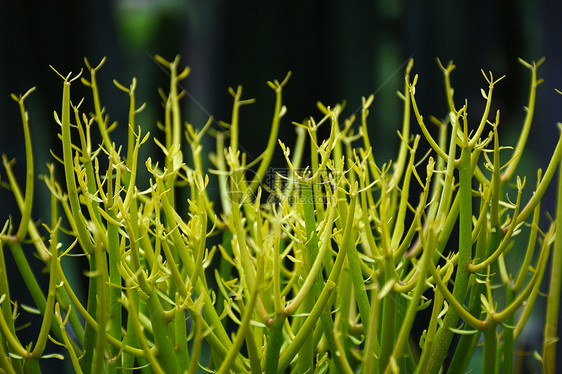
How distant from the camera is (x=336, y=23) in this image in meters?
0.31

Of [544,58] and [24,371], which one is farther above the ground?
[544,58]

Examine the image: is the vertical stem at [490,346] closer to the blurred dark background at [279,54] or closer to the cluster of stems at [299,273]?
the cluster of stems at [299,273]

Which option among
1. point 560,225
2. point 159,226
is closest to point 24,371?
point 159,226

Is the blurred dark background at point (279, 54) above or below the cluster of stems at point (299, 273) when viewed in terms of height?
above

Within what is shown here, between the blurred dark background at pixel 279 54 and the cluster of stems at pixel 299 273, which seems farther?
the blurred dark background at pixel 279 54

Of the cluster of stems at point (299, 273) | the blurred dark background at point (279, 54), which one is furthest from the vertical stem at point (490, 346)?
the blurred dark background at point (279, 54)

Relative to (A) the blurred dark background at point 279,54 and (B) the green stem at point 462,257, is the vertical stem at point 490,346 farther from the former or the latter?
(A) the blurred dark background at point 279,54

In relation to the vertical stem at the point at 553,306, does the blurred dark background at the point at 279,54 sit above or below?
above

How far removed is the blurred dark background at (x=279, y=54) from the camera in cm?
26

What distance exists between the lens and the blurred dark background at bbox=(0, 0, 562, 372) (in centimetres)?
26

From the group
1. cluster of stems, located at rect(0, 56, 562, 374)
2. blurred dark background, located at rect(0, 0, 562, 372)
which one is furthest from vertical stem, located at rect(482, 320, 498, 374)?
blurred dark background, located at rect(0, 0, 562, 372)

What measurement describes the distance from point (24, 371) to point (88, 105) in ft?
0.55

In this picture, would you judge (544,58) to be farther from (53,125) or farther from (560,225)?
(53,125)

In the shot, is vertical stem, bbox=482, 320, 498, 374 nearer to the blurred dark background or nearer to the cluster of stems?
the cluster of stems
